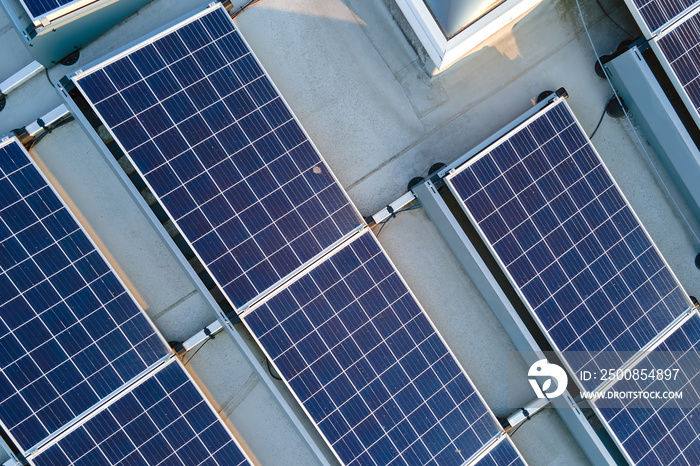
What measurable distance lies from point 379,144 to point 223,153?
461cm

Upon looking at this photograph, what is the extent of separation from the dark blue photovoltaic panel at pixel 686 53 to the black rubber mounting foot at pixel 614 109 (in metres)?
1.63

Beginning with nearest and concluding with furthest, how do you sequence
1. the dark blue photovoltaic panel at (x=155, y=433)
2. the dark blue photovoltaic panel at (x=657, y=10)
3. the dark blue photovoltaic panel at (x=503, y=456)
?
1. the dark blue photovoltaic panel at (x=155, y=433)
2. the dark blue photovoltaic panel at (x=503, y=456)
3. the dark blue photovoltaic panel at (x=657, y=10)

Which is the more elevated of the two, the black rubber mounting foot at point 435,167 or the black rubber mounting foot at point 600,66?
the black rubber mounting foot at point 435,167

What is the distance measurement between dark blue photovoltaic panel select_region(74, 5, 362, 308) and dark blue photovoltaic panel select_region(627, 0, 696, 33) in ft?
33.1

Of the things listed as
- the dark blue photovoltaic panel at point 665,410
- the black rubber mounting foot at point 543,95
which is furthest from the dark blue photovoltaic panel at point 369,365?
the black rubber mounting foot at point 543,95


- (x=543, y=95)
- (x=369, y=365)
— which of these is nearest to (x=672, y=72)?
(x=543, y=95)

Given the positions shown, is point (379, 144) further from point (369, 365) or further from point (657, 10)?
point (657, 10)

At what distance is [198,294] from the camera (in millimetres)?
14398

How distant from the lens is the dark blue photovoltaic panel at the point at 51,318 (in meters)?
12.6

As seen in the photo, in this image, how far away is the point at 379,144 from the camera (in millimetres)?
15234

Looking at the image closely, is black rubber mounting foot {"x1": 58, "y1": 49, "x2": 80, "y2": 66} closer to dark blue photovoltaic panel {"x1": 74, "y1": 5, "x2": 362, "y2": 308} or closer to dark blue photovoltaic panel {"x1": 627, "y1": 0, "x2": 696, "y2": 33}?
dark blue photovoltaic panel {"x1": 74, "y1": 5, "x2": 362, "y2": 308}

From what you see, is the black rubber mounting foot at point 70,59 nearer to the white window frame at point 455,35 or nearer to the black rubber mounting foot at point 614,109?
the white window frame at point 455,35

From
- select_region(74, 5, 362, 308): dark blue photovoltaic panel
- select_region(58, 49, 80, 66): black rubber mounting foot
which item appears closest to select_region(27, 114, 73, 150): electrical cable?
select_region(58, 49, 80, 66): black rubber mounting foot

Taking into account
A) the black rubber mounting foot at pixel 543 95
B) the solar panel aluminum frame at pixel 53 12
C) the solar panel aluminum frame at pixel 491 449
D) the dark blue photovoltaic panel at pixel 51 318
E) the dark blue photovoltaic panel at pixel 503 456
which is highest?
the solar panel aluminum frame at pixel 53 12
